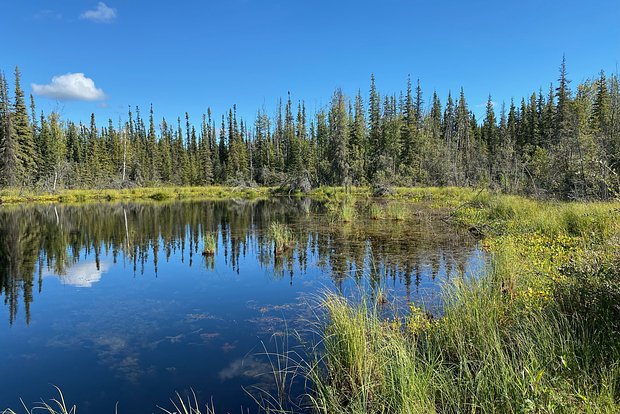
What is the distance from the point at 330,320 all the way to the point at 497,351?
2.21m

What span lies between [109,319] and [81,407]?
3.44 m

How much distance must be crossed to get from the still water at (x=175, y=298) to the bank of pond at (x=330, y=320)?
44mm

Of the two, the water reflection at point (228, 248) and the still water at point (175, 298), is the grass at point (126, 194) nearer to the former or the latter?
the water reflection at point (228, 248)

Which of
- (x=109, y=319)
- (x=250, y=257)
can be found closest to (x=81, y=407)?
(x=109, y=319)

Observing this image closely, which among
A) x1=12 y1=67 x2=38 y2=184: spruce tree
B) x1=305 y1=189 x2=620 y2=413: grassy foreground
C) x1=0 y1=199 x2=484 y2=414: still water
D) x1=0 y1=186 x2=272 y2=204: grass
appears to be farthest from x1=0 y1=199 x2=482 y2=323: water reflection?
x1=12 y1=67 x2=38 y2=184: spruce tree

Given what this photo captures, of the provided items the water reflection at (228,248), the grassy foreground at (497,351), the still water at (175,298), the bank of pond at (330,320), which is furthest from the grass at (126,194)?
the grassy foreground at (497,351)

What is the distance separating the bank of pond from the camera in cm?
364

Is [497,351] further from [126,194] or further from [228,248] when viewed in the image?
[126,194]

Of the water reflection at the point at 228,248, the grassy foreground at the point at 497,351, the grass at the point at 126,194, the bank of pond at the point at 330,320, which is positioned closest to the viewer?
the grassy foreground at the point at 497,351

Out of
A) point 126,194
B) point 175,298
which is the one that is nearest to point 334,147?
point 126,194

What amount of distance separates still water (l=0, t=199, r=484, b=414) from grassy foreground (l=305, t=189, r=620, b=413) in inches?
54.4

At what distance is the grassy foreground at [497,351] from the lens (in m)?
3.12

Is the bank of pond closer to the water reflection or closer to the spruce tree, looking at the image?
the water reflection

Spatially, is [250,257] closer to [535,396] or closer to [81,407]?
[81,407]
